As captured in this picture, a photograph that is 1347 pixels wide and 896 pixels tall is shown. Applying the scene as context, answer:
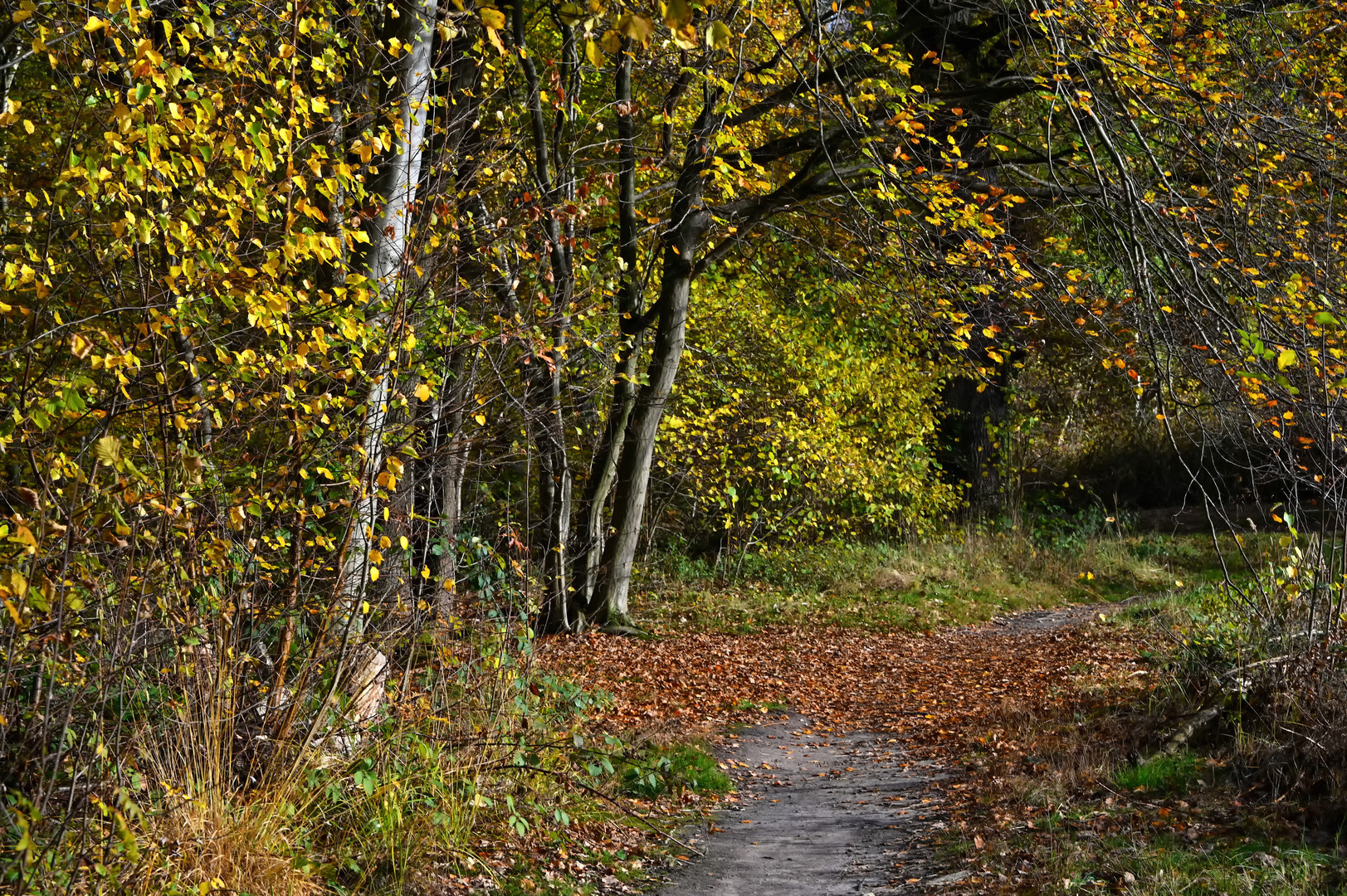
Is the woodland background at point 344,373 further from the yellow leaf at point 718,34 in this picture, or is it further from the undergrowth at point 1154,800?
the undergrowth at point 1154,800

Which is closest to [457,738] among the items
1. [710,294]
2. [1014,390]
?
[710,294]

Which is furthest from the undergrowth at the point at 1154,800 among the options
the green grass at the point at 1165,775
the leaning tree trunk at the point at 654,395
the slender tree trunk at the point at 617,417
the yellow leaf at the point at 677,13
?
the slender tree trunk at the point at 617,417

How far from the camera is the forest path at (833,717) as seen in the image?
5.30m

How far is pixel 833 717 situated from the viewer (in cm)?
900

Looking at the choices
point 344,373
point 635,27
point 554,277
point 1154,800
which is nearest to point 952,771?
point 1154,800

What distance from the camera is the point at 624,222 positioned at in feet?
36.6

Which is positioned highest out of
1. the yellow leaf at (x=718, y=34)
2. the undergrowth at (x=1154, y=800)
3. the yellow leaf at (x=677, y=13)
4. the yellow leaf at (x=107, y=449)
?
the yellow leaf at (x=718, y=34)

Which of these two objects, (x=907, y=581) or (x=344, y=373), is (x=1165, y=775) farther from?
(x=907, y=581)

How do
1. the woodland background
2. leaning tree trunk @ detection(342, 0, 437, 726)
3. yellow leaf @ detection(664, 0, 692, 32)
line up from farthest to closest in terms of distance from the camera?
leaning tree trunk @ detection(342, 0, 437, 726), the woodland background, yellow leaf @ detection(664, 0, 692, 32)

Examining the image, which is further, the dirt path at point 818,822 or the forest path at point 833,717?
the forest path at point 833,717

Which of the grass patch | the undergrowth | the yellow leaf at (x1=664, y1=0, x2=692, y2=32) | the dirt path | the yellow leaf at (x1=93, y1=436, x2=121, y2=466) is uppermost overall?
the yellow leaf at (x1=664, y1=0, x2=692, y2=32)

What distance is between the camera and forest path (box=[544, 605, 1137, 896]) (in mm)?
5297

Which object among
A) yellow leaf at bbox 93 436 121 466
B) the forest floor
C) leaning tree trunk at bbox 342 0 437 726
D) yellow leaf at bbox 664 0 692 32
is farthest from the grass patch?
yellow leaf at bbox 664 0 692 32

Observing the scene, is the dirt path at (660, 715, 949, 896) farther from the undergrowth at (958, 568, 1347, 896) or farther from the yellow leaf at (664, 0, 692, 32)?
the yellow leaf at (664, 0, 692, 32)
